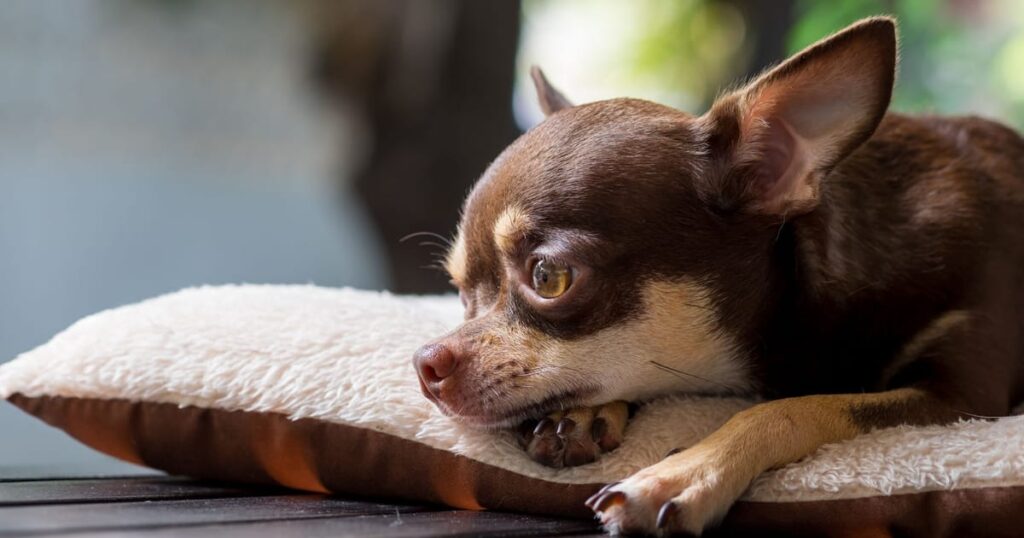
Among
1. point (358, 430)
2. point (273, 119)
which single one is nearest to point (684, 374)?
point (358, 430)

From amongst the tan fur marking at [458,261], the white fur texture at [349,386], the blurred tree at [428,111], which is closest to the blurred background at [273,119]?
the blurred tree at [428,111]

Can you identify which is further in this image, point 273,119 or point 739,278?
point 273,119

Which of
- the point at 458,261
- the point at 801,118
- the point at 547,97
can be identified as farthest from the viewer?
the point at 547,97

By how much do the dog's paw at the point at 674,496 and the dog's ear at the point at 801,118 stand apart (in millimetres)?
593

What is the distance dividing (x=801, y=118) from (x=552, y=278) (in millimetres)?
596

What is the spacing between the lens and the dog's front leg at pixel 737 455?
76.2 inches

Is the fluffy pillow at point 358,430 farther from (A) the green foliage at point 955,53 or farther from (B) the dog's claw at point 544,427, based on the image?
(A) the green foliage at point 955,53

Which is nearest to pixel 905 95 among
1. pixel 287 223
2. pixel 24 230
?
pixel 287 223

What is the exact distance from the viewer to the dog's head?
224 cm

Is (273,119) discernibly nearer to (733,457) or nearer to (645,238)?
(645,238)

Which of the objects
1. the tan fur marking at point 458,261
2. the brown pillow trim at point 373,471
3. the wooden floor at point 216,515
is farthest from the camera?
the tan fur marking at point 458,261

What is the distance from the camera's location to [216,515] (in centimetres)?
208

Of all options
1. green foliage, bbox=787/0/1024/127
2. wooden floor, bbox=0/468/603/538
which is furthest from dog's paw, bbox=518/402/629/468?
green foliage, bbox=787/0/1024/127

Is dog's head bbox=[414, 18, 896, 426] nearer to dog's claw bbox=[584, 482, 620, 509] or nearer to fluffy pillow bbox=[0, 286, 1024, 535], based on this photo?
fluffy pillow bbox=[0, 286, 1024, 535]
